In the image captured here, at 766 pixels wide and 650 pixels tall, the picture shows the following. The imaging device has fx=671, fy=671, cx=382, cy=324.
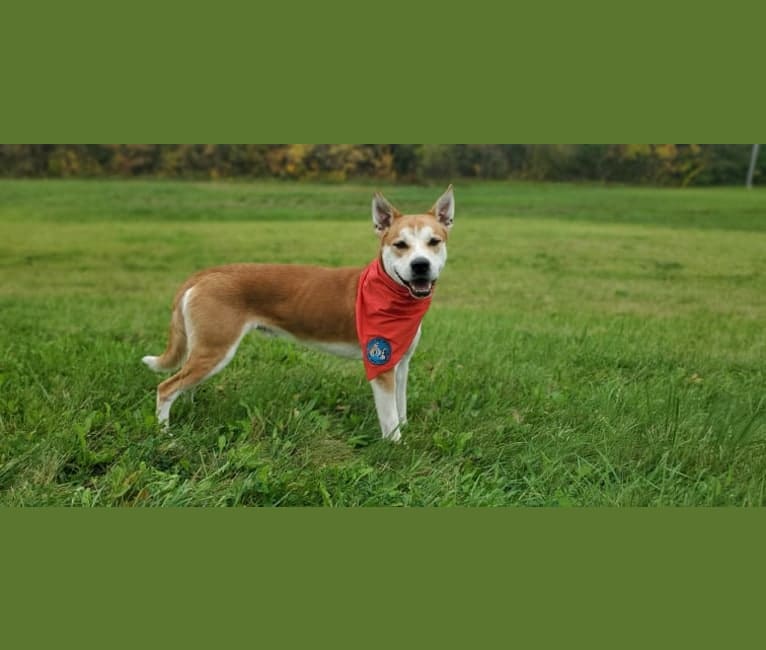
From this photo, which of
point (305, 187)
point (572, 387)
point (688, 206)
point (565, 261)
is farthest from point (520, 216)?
point (572, 387)

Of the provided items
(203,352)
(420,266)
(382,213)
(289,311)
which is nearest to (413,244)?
(420,266)

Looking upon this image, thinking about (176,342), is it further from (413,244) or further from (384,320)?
(413,244)

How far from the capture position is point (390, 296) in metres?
4.46

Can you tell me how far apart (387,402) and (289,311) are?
3.10 ft

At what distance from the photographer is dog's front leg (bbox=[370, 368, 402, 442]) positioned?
449 centimetres

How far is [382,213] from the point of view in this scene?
14.8 feet

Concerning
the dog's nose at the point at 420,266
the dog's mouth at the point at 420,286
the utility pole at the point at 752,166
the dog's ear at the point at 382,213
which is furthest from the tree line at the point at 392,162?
the dog's nose at the point at 420,266

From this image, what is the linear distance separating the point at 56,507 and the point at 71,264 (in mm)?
5924

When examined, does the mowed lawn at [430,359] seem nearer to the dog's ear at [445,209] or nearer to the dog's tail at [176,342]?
the dog's tail at [176,342]

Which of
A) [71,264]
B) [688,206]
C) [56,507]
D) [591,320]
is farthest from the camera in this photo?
[71,264]

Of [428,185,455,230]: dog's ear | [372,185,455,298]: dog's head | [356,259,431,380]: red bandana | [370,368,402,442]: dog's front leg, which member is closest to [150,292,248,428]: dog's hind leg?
[356,259,431,380]: red bandana

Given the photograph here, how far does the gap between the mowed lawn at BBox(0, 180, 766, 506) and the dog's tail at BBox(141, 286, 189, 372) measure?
24 cm

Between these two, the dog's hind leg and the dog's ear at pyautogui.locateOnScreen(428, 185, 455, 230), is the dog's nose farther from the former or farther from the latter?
the dog's hind leg

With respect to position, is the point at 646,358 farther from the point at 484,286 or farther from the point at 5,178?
the point at 5,178
